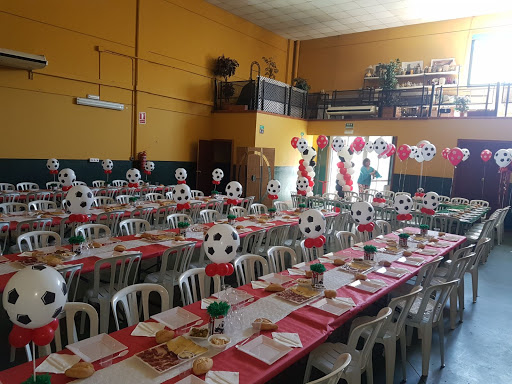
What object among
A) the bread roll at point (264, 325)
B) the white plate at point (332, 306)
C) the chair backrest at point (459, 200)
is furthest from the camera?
the chair backrest at point (459, 200)

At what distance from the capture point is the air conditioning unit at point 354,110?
12.0 meters

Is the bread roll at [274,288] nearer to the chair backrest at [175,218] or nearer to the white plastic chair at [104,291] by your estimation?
the white plastic chair at [104,291]

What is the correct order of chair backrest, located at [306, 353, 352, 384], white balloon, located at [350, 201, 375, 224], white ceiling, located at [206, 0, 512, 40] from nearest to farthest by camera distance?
chair backrest, located at [306, 353, 352, 384], white balloon, located at [350, 201, 375, 224], white ceiling, located at [206, 0, 512, 40]

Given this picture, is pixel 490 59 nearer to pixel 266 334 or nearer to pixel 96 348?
pixel 266 334

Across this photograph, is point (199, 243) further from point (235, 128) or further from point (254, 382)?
point (235, 128)

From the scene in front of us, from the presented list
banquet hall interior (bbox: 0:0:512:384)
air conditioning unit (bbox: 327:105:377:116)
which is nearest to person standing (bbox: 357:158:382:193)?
banquet hall interior (bbox: 0:0:512:384)

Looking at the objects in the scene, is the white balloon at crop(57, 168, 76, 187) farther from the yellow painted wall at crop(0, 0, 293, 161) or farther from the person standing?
the person standing

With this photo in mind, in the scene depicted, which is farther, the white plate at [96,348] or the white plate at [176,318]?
the white plate at [176,318]

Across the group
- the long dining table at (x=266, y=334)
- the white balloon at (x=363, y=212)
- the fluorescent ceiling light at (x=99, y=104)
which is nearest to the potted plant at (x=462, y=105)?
the white balloon at (x=363, y=212)

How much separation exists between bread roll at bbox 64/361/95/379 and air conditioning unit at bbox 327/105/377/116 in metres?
11.7

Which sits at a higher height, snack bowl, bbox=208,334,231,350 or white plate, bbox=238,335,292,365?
snack bowl, bbox=208,334,231,350

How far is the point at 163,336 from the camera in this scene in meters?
2.26

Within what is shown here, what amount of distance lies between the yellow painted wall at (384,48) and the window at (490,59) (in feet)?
0.68

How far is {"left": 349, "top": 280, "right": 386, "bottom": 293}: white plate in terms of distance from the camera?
3293mm
